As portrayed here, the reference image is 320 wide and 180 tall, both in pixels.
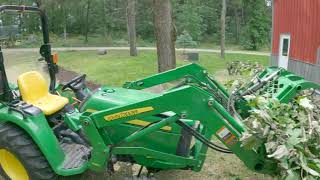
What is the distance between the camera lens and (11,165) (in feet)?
14.9

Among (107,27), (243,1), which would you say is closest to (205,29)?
(243,1)

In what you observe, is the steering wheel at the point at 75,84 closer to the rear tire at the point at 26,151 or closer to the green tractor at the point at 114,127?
the green tractor at the point at 114,127

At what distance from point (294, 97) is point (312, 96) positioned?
346 mm

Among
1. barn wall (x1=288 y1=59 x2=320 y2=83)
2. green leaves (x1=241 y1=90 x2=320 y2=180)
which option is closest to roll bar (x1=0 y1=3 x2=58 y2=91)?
green leaves (x1=241 y1=90 x2=320 y2=180)

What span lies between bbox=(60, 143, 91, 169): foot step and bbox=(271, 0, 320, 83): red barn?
388 inches

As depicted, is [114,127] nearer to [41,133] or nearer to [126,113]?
[126,113]

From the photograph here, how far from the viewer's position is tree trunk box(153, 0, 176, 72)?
1006 centimetres

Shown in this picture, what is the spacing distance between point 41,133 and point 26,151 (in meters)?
0.25

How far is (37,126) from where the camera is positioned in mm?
4109

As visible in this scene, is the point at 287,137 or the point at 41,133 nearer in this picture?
the point at 287,137

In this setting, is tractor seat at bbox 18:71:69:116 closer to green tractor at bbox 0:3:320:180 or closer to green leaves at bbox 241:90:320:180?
green tractor at bbox 0:3:320:180

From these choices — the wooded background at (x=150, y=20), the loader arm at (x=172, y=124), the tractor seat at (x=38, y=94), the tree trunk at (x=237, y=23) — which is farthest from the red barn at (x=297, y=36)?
the tree trunk at (x=237, y=23)

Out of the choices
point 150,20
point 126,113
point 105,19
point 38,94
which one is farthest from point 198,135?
point 105,19

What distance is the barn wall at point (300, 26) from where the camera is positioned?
12773mm
